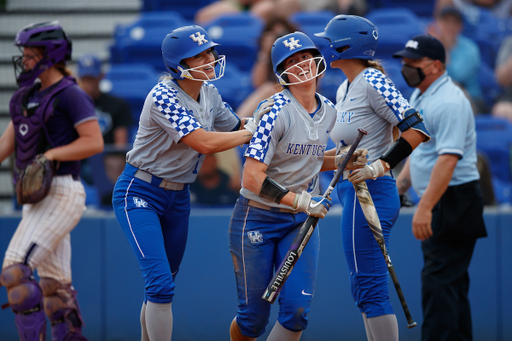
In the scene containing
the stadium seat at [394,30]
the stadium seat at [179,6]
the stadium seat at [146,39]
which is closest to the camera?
the stadium seat at [394,30]

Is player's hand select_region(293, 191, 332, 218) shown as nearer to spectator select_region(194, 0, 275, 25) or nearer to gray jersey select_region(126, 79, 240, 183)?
gray jersey select_region(126, 79, 240, 183)

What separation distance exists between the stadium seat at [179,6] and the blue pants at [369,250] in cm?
694

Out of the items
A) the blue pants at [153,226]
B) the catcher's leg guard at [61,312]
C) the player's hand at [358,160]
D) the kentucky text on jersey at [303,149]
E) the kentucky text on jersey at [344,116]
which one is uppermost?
the kentucky text on jersey at [344,116]

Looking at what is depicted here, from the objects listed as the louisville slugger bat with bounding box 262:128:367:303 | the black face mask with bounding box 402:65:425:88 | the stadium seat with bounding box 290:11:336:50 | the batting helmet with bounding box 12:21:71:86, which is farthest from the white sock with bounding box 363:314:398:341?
the stadium seat with bounding box 290:11:336:50

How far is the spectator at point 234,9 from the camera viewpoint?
8594 mm

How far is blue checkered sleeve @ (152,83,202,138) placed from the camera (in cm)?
324

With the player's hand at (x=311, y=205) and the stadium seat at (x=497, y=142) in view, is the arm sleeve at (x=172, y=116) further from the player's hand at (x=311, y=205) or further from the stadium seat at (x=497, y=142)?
the stadium seat at (x=497, y=142)

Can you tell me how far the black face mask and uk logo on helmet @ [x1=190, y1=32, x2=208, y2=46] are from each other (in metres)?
1.67

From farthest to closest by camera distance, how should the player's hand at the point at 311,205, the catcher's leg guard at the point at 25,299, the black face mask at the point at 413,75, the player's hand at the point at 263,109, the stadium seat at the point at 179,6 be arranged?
the stadium seat at the point at 179,6
the black face mask at the point at 413,75
the catcher's leg guard at the point at 25,299
the player's hand at the point at 263,109
the player's hand at the point at 311,205

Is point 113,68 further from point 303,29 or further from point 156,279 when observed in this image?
point 156,279

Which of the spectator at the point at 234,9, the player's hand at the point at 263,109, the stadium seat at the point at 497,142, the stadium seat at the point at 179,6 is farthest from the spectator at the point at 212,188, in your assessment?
the stadium seat at the point at 179,6

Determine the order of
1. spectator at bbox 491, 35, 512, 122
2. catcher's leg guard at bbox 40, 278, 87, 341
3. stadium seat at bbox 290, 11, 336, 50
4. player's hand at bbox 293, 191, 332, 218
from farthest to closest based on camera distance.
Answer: stadium seat at bbox 290, 11, 336, 50 < spectator at bbox 491, 35, 512, 122 < catcher's leg guard at bbox 40, 278, 87, 341 < player's hand at bbox 293, 191, 332, 218

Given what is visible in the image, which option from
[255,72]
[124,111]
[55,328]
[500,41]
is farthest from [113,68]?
[500,41]

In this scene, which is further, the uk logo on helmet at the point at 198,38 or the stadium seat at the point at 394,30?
the stadium seat at the point at 394,30
